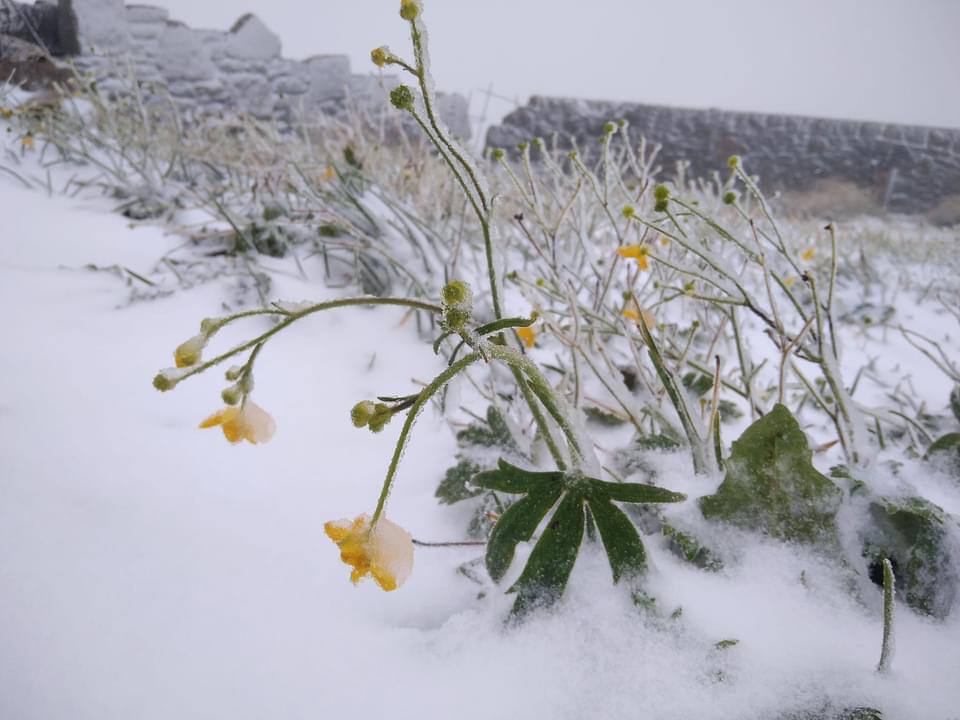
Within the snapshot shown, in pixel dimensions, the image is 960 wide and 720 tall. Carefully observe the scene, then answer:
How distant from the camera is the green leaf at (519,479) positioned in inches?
16.4

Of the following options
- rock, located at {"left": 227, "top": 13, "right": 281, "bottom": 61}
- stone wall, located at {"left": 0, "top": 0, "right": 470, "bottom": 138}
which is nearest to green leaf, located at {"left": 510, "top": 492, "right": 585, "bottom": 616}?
stone wall, located at {"left": 0, "top": 0, "right": 470, "bottom": 138}

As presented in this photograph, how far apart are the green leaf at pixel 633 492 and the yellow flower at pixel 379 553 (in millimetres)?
151

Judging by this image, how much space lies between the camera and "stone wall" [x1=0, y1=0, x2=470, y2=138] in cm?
421

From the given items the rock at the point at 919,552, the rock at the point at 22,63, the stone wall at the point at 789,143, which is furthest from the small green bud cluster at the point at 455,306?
the stone wall at the point at 789,143

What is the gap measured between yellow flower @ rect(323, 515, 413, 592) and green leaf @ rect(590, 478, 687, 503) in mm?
151

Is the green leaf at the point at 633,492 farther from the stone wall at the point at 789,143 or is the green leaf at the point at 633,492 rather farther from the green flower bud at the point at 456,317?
the stone wall at the point at 789,143

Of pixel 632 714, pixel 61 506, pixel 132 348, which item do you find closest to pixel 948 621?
pixel 632 714

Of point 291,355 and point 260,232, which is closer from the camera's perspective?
point 291,355

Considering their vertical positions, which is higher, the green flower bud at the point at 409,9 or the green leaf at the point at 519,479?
the green flower bud at the point at 409,9

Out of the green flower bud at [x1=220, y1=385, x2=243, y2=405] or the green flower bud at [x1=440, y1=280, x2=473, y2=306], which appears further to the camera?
the green flower bud at [x1=220, y1=385, x2=243, y2=405]

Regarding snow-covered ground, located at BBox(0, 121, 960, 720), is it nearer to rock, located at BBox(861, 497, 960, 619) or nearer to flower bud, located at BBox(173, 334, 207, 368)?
rock, located at BBox(861, 497, 960, 619)

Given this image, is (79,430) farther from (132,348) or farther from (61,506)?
(132,348)

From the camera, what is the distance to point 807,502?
45cm

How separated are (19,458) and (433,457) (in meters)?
0.49
